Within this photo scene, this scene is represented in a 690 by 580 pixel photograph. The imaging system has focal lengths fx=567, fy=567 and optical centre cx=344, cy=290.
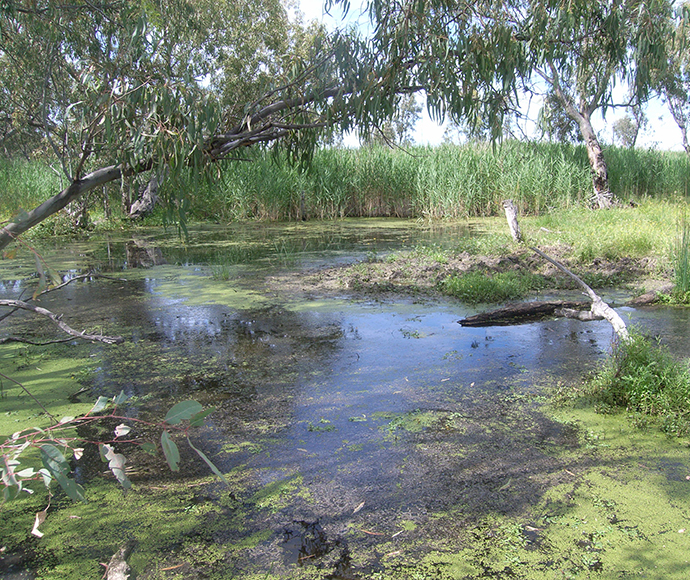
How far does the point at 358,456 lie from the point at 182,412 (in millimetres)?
1515

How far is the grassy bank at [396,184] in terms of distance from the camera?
13.1 m

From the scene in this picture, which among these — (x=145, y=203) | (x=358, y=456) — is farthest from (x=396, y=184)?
(x=358, y=456)

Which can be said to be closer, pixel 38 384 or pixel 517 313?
pixel 38 384

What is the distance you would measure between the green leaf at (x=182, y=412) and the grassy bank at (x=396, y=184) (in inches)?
457

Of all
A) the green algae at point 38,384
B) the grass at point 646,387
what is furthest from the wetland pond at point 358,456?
the grass at point 646,387

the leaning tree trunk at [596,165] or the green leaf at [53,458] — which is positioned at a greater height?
the leaning tree trunk at [596,165]

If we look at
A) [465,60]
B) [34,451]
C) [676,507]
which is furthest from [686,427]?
[34,451]

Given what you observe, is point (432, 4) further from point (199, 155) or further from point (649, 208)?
point (649, 208)

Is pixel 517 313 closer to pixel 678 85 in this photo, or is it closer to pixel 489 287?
pixel 489 287

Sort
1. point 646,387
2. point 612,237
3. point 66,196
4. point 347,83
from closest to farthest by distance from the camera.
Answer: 1. point 66,196
2. point 646,387
3. point 347,83
4. point 612,237

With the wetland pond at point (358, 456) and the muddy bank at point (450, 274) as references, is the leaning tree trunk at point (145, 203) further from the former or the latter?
the wetland pond at point (358, 456)

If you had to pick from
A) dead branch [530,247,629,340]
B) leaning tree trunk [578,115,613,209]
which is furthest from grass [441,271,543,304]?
leaning tree trunk [578,115,613,209]

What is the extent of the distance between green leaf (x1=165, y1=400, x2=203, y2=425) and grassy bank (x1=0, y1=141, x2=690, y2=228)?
1160cm

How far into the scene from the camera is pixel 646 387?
299 cm
